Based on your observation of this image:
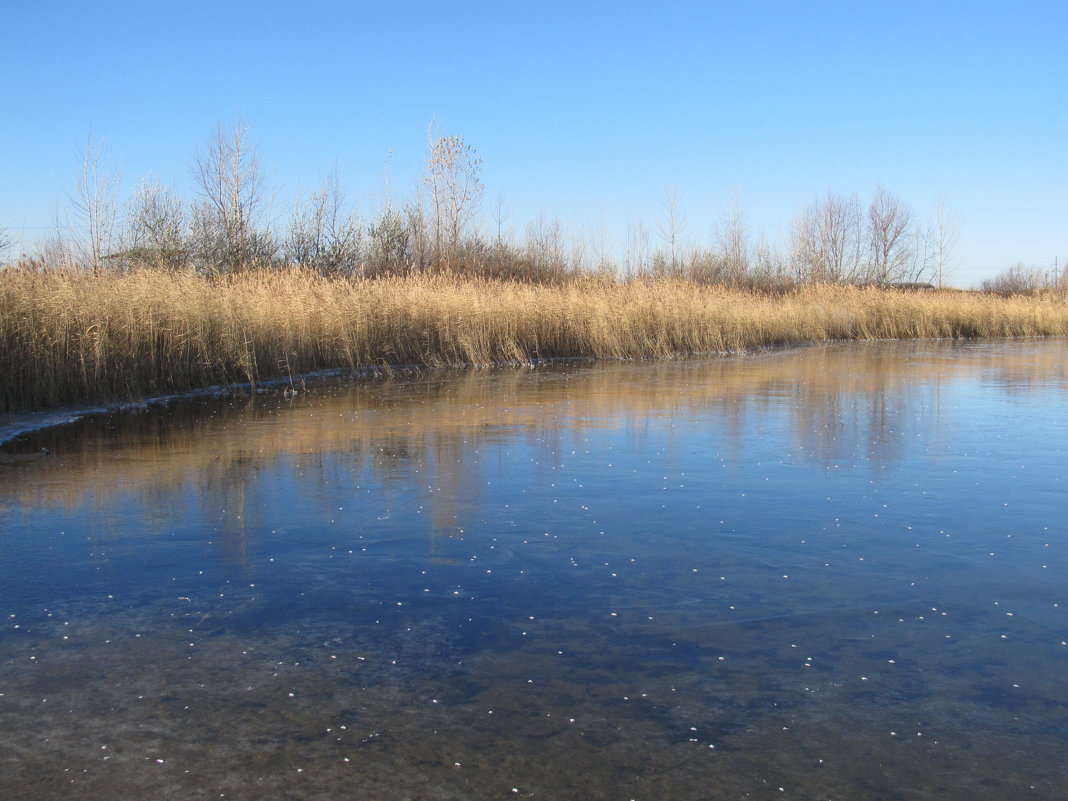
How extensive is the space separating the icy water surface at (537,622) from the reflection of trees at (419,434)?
2.4 inches

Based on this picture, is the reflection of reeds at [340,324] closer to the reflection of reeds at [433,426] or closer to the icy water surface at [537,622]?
the reflection of reeds at [433,426]

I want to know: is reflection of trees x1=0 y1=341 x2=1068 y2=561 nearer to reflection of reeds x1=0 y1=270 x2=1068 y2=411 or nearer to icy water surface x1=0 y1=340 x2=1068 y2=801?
icy water surface x1=0 y1=340 x2=1068 y2=801

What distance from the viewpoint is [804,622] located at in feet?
11.1

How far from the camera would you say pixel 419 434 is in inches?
322

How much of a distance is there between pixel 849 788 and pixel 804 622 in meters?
1.13

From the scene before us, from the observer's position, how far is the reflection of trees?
5.69 meters

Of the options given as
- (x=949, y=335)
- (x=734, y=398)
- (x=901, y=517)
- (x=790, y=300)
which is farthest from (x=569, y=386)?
(x=949, y=335)

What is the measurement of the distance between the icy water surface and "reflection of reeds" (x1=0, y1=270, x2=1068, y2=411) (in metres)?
3.03

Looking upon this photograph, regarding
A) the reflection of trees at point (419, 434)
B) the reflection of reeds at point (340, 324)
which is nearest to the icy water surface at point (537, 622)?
the reflection of trees at point (419, 434)

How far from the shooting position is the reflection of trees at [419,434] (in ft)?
18.7

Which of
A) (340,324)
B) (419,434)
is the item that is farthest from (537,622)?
(340,324)

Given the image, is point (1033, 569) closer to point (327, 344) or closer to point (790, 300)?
A: point (327, 344)

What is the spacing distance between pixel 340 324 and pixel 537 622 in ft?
41.8

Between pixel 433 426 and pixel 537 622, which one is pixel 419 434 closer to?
pixel 433 426
